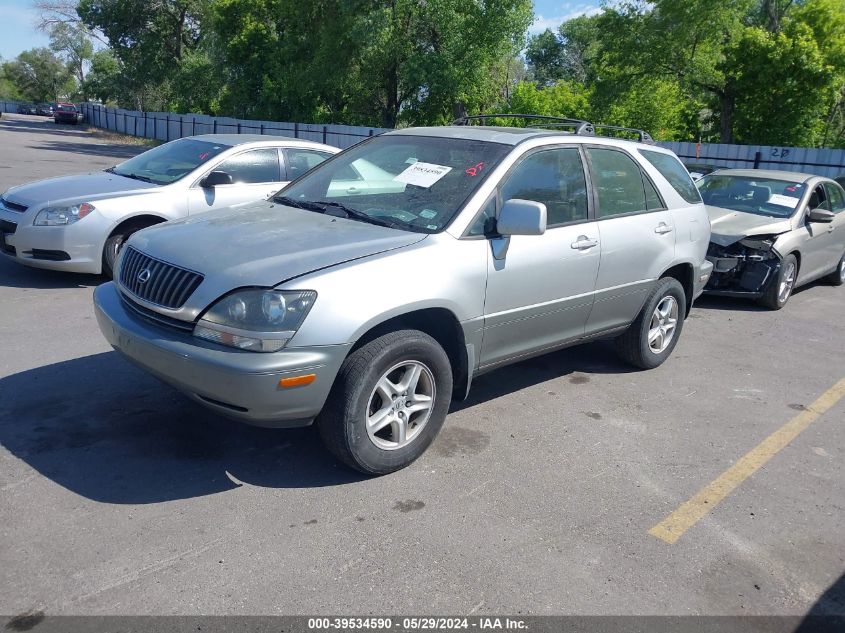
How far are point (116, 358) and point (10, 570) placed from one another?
2621 mm

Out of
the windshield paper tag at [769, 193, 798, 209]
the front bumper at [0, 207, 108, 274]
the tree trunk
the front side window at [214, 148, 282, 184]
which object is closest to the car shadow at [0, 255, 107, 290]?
the front bumper at [0, 207, 108, 274]

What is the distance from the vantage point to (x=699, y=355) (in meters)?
6.59

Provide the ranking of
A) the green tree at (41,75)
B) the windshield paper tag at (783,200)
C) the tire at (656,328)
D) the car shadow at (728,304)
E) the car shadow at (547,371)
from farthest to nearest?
the green tree at (41,75)
the windshield paper tag at (783,200)
the car shadow at (728,304)
the tire at (656,328)
the car shadow at (547,371)

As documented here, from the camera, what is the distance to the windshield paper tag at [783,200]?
8.77 m

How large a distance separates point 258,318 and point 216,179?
430 centimetres

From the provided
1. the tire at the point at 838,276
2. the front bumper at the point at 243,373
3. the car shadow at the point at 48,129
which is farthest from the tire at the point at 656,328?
the car shadow at the point at 48,129

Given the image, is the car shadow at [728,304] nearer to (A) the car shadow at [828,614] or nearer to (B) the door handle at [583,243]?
(B) the door handle at [583,243]

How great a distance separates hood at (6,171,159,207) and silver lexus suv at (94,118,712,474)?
10.2 feet

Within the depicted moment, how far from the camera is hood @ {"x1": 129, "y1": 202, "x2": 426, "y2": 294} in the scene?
3.59 meters

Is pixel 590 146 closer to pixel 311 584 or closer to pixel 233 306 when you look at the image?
pixel 233 306

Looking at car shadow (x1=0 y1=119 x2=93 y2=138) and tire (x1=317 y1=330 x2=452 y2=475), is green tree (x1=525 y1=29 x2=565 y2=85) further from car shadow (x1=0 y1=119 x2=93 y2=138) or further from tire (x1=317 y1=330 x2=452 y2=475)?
tire (x1=317 y1=330 x2=452 y2=475)

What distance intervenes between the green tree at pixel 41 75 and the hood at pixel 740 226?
→ 123231mm

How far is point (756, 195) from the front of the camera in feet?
30.0

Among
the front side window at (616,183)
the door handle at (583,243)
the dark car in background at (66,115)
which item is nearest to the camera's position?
the door handle at (583,243)
